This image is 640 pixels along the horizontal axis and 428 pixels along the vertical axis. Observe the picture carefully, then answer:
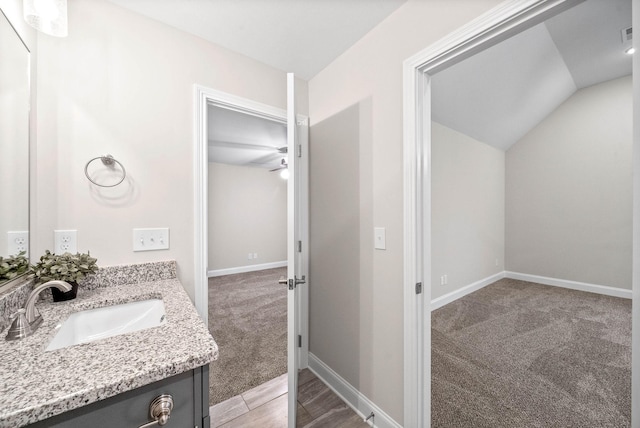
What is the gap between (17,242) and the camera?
101cm

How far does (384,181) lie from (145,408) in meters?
1.36

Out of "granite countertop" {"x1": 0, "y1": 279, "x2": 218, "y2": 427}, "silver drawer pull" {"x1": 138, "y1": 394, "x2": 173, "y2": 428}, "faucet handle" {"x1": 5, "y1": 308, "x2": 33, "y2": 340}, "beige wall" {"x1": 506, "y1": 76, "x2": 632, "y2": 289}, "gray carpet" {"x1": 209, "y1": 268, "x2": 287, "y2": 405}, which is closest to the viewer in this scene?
"granite countertop" {"x1": 0, "y1": 279, "x2": 218, "y2": 427}

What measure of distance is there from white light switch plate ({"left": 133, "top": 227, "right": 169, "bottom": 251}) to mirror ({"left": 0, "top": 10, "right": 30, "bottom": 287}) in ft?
1.31

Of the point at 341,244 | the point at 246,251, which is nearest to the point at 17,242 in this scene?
the point at 341,244

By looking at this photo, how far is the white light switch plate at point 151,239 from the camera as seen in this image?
1339 mm

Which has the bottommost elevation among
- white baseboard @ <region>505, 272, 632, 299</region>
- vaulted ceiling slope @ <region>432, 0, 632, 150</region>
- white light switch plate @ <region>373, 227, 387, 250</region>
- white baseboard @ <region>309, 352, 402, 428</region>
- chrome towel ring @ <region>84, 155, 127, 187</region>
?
white baseboard @ <region>309, 352, 402, 428</region>

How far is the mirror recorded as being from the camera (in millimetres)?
910

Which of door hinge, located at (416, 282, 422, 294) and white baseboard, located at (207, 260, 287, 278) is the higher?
door hinge, located at (416, 282, 422, 294)

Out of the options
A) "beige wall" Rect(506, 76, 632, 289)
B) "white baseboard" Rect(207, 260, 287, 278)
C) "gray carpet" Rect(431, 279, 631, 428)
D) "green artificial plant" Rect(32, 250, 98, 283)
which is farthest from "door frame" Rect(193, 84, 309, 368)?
"beige wall" Rect(506, 76, 632, 289)

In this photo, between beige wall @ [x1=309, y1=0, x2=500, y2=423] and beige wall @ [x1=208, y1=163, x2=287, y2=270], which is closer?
beige wall @ [x1=309, y1=0, x2=500, y2=423]

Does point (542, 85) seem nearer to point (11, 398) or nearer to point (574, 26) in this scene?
point (574, 26)

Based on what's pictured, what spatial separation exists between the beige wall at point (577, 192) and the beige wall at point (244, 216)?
4.92m

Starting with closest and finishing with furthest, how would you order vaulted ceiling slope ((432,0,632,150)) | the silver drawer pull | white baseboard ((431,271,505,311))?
the silver drawer pull, vaulted ceiling slope ((432,0,632,150)), white baseboard ((431,271,505,311))

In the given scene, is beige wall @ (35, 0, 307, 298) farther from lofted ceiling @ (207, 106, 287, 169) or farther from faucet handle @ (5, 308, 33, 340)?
lofted ceiling @ (207, 106, 287, 169)
